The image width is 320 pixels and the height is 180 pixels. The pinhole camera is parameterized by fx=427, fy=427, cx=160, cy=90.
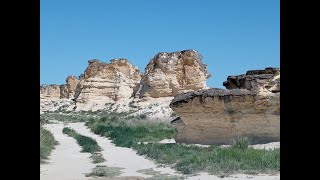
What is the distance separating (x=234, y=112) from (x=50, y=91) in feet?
290

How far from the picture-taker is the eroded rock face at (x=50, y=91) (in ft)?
325

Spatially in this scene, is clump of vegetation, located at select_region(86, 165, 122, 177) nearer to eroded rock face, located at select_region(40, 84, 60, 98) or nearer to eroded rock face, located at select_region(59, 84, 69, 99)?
eroded rock face, located at select_region(59, 84, 69, 99)

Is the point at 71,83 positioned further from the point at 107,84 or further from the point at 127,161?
the point at 127,161

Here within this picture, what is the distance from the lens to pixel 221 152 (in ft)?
42.6

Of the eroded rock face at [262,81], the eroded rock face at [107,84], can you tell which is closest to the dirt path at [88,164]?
the eroded rock face at [262,81]

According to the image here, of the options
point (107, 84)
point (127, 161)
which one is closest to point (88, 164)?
point (127, 161)

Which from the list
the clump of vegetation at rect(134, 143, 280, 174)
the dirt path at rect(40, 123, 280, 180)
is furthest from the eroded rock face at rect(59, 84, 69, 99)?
the clump of vegetation at rect(134, 143, 280, 174)

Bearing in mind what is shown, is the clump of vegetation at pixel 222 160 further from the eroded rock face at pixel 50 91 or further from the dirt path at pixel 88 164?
the eroded rock face at pixel 50 91

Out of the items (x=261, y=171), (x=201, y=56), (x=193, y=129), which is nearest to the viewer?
(x=261, y=171)

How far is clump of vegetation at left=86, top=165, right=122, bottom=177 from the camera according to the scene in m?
10.5

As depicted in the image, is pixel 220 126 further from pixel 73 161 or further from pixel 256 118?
pixel 73 161

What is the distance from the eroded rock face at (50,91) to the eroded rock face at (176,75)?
56.2 meters
